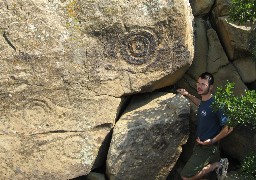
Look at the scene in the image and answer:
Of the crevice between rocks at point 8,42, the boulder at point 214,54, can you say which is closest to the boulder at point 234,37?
the boulder at point 214,54

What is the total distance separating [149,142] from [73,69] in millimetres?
1623

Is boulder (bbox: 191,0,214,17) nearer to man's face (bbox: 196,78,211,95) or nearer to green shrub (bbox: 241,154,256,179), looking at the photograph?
man's face (bbox: 196,78,211,95)

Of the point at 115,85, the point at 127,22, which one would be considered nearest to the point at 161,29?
the point at 127,22

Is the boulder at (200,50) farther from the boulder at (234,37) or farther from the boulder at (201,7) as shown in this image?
the boulder at (234,37)

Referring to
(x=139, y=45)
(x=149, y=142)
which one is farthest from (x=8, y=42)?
→ (x=149, y=142)

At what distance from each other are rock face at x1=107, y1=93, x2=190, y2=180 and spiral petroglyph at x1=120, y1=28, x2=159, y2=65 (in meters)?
0.82

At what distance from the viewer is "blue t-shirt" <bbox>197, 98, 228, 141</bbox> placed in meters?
6.69

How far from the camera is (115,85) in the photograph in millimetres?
7344

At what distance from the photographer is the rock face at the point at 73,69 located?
23.2 ft

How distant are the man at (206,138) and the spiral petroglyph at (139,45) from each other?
3.31ft

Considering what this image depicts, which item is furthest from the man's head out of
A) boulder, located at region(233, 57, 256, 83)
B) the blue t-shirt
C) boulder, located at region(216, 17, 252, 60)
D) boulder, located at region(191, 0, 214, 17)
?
boulder, located at region(191, 0, 214, 17)

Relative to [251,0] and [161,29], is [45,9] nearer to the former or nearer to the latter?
[161,29]

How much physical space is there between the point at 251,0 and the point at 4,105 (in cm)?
387

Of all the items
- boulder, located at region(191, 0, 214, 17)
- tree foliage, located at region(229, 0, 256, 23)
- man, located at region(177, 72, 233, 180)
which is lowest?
man, located at region(177, 72, 233, 180)
